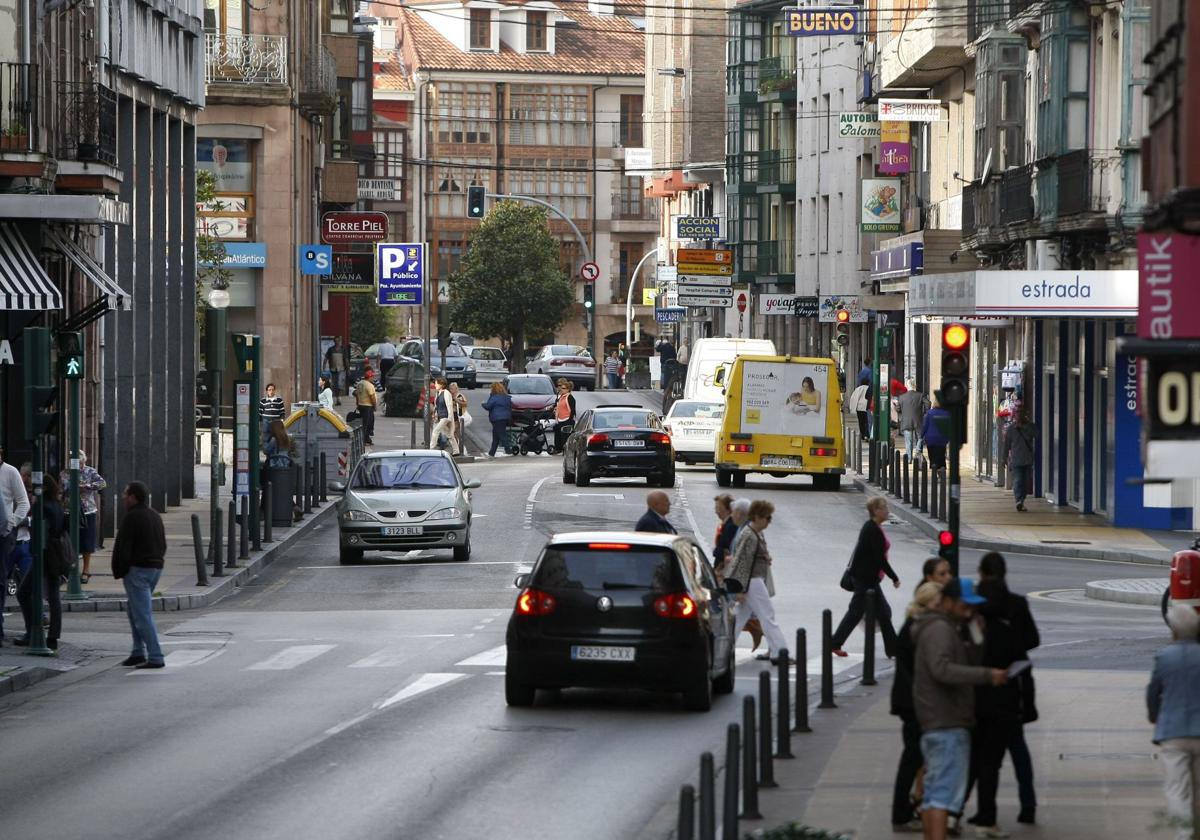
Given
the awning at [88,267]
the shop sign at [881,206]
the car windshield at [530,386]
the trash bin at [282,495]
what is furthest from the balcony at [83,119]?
the car windshield at [530,386]

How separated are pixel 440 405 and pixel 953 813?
40.6m

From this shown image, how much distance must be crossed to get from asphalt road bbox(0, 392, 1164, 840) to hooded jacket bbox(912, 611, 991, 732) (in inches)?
81.0

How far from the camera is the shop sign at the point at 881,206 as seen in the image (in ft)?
199

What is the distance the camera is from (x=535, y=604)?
57.6 feet

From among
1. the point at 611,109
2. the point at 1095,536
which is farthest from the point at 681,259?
the point at 611,109

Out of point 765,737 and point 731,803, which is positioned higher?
point 731,803

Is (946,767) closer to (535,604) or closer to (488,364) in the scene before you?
(535,604)

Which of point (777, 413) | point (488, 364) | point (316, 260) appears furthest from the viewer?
point (488, 364)

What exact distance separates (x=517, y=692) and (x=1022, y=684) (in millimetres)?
5424

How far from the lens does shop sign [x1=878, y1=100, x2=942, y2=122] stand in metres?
52.0

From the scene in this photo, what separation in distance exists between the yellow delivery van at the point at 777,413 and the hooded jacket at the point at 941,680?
30.8 m

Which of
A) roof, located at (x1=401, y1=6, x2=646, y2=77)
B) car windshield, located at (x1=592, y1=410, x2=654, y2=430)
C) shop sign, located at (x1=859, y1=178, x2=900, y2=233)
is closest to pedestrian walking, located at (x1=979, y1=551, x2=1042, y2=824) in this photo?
car windshield, located at (x1=592, y1=410, x2=654, y2=430)

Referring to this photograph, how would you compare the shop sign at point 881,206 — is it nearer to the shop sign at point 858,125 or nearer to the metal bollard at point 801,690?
the shop sign at point 858,125

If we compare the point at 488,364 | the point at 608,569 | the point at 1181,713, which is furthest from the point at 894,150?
the point at 1181,713
